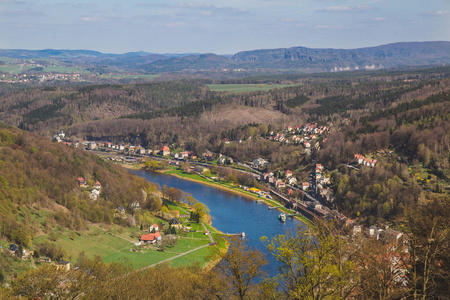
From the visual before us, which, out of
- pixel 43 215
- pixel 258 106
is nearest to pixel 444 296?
pixel 43 215

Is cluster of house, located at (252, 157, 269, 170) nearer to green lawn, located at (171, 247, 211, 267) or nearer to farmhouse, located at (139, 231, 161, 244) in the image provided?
farmhouse, located at (139, 231, 161, 244)

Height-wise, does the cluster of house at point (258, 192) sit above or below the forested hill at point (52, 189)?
below

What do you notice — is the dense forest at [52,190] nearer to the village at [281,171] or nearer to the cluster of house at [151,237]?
the village at [281,171]

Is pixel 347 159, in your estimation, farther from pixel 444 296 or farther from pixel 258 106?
pixel 258 106

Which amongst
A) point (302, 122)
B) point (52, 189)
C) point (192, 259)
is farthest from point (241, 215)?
point (302, 122)

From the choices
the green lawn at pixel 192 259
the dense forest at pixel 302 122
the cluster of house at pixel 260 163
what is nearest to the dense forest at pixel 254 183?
the dense forest at pixel 302 122

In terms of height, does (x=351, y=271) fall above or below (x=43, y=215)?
above
